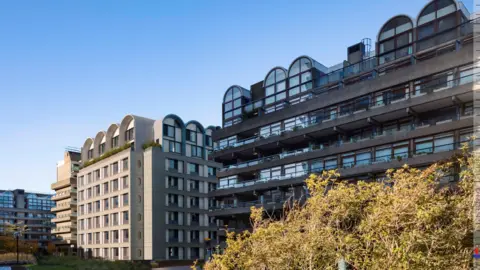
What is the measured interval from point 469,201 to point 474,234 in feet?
5.68

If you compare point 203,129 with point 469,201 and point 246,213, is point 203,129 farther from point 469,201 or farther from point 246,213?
point 469,201

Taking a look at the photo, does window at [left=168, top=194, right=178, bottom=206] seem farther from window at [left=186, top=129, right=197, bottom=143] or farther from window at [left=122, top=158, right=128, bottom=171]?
window at [left=186, top=129, right=197, bottom=143]

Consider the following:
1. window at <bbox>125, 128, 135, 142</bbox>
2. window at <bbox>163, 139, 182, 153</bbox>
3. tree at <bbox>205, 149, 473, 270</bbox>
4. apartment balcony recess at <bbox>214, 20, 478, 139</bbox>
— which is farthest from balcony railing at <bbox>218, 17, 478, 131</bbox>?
window at <bbox>125, 128, 135, 142</bbox>

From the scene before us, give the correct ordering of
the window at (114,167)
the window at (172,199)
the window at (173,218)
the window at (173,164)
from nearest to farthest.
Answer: the window at (173,218) → the window at (172,199) → the window at (173,164) → the window at (114,167)

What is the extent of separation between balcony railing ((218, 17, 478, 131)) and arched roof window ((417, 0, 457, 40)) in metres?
0.50

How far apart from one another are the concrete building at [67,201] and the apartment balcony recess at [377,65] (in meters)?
52.0

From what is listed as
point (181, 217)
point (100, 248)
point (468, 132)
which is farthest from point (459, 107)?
point (100, 248)

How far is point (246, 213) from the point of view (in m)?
45.4

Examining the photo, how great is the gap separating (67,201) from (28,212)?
52.4 m

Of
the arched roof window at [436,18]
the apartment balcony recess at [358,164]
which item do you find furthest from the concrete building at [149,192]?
the arched roof window at [436,18]

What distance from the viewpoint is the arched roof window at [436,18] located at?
109 feet

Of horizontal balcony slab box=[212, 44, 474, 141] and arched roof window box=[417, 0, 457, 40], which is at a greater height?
arched roof window box=[417, 0, 457, 40]

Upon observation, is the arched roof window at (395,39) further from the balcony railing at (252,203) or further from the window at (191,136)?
the window at (191,136)

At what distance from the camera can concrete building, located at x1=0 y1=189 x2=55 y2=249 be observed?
125 m
